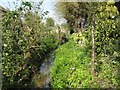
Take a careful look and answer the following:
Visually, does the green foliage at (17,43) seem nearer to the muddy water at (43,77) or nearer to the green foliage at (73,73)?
the muddy water at (43,77)

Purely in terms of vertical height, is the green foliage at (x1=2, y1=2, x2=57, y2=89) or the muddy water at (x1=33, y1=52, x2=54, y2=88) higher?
the green foliage at (x1=2, y1=2, x2=57, y2=89)

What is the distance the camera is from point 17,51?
4.20 metres

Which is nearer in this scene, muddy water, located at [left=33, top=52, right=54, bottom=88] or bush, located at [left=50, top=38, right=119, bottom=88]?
bush, located at [left=50, top=38, right=119, bottom=88]

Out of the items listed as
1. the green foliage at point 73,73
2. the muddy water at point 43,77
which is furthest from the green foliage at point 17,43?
the green foliage at point 73,73

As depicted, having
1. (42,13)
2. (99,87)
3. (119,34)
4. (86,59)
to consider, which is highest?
(42,13)

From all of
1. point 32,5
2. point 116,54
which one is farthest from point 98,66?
point 32,5

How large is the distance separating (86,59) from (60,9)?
22.3 feet

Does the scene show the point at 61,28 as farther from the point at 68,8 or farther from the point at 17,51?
the point at 17,51

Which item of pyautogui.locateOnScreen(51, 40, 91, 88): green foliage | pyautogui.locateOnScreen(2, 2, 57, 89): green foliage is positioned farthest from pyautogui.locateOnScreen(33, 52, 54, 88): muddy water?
pyautogui.locateOnScreen(51, 40, 91, 88): green foliage

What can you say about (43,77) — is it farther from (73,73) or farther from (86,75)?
(86,75)

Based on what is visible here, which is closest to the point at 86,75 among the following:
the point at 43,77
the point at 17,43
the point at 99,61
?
the point at 99,61

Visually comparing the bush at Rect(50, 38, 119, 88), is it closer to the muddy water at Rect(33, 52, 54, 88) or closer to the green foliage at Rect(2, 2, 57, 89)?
the muddy water at Rect(33, 52, 54, 88)

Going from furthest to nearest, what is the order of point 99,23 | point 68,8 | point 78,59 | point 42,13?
point 68,8
point 42,13
point 78,59
point 99,23

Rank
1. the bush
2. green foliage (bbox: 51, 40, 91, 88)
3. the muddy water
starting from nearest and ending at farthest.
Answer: the bush < green foliage (bbox: 51, 40, 91, 88) < the muddy water
